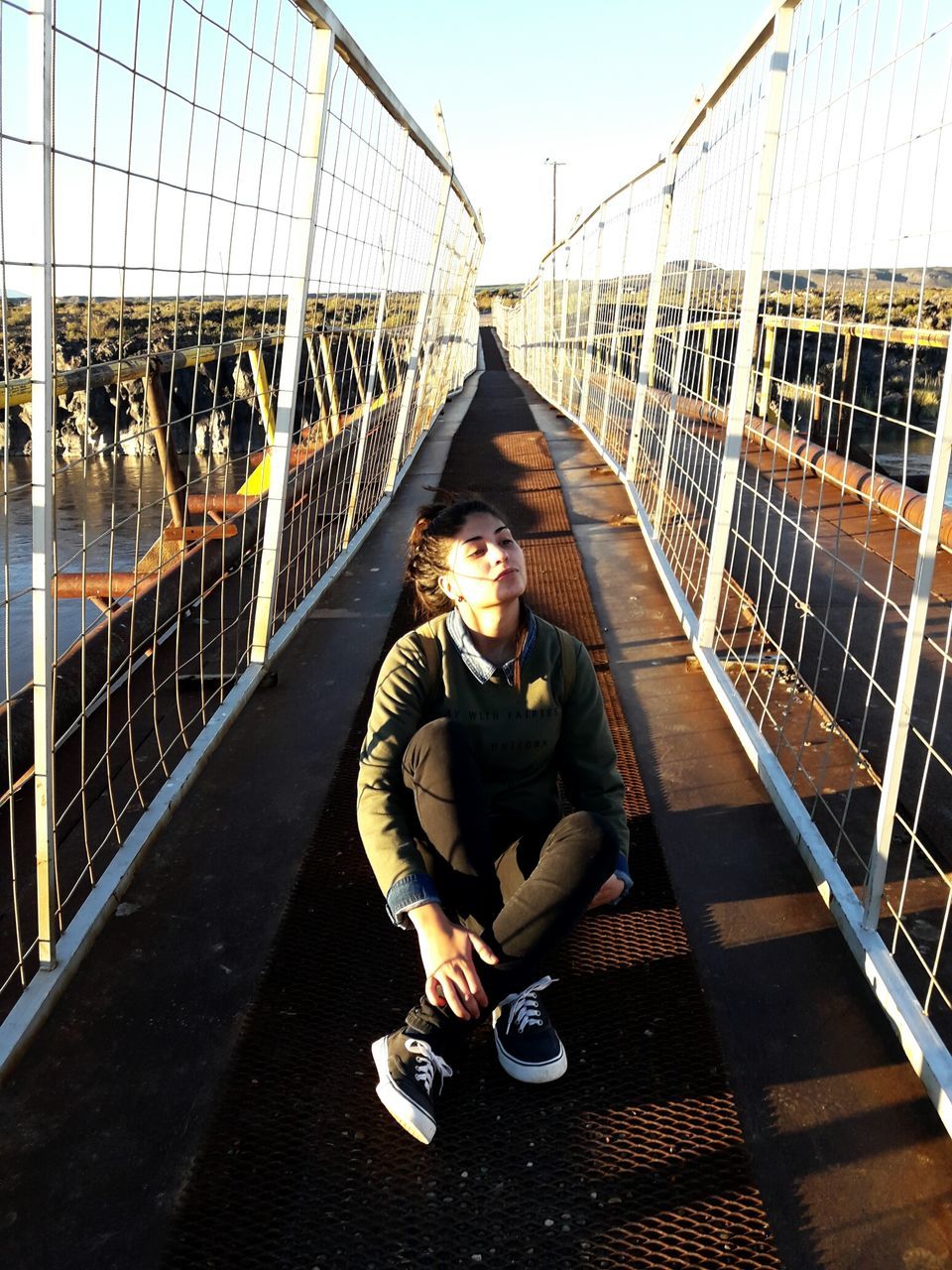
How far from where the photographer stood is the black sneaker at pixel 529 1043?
72.8 inches

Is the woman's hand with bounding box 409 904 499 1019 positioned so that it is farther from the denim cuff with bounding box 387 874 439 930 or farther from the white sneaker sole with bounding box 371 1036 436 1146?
the white sneaker sole with bounding box 371 1036 436 1146

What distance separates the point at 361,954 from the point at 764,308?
250 centimetres

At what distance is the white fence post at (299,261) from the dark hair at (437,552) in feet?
3.42

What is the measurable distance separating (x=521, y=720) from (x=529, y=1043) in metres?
0.63

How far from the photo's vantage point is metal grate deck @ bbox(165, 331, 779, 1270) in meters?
1.55

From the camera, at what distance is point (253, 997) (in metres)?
2.06

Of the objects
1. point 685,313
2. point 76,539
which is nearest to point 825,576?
point 685,313

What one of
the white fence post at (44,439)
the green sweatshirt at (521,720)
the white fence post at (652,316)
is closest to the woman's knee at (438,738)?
the green sweatshirt at (521,720)

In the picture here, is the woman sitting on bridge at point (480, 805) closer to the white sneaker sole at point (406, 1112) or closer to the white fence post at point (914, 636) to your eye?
the white sneaker sole at point (406, 1112)

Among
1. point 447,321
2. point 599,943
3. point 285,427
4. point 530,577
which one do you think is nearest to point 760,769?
point 599,943

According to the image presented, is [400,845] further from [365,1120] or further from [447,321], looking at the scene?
[447,321]

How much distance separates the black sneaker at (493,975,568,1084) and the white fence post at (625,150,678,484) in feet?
15.7

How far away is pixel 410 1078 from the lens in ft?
5.81

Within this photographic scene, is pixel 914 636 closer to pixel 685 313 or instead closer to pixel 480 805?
pixel 480 805
